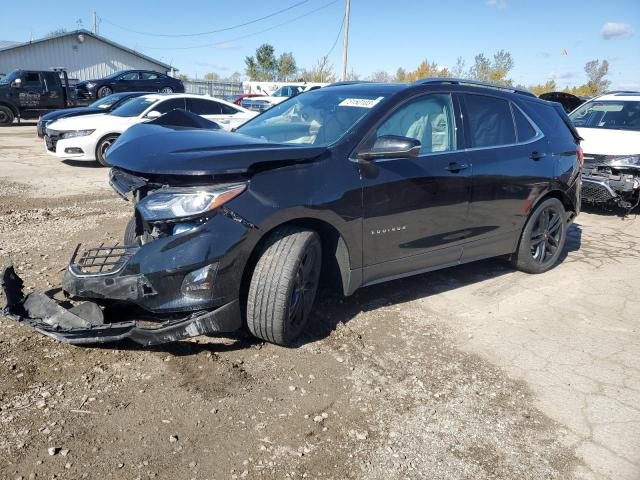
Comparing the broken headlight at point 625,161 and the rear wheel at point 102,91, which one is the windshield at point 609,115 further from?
the rear wheel at point 102,91

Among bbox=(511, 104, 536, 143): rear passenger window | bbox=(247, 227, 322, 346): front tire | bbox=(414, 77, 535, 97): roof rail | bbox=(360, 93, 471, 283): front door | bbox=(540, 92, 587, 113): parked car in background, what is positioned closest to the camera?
bbox=(247, 227, 322, 346): front tire

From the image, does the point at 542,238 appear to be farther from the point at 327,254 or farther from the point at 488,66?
the point at 488,66

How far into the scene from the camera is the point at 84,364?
10.0 feet

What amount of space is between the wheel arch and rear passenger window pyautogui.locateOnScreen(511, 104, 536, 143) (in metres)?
2.35

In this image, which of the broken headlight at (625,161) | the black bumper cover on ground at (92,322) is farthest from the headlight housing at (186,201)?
the broken headlight at (625,161)

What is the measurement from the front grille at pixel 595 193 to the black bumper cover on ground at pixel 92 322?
6.52m

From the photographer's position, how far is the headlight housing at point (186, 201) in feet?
9.47

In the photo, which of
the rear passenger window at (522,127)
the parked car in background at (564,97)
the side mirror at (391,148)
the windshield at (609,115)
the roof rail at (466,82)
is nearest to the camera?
the side mirror at (391,148)

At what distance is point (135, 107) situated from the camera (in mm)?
11211

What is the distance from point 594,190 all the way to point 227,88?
37792 mm

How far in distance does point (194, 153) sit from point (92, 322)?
1.16 m

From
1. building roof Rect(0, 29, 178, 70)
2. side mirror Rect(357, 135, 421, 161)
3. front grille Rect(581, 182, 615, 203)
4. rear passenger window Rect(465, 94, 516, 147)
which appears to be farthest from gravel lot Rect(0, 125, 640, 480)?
building roof Rect(0, 29, 178, 70)

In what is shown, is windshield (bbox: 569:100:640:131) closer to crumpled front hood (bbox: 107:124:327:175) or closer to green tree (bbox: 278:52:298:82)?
crumpled front hood (bbox: 107:124:327:175)

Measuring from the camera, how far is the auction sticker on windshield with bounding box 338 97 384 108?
3.82m
